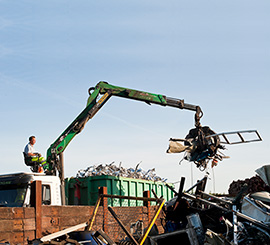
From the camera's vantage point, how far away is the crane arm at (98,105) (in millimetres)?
12852

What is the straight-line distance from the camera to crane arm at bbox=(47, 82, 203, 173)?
12.9 meters

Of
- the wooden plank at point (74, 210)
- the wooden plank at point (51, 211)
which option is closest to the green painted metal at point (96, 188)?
the wooden plank at point (74, 210)

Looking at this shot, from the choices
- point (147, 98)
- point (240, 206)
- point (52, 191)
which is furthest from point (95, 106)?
point (240, 206)

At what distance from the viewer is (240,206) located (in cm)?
1067

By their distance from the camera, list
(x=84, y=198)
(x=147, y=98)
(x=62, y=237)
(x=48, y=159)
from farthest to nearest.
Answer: (x=147, y=98) → (x=84, y=198) → (x=48, y=159) → (x=62, y=237)

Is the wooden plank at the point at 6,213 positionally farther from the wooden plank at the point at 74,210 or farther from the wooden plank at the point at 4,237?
the wooden plank at the point at 74,210

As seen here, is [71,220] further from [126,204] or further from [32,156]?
[126,204]

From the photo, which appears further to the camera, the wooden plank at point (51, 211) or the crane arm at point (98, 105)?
the crane arm at point (98, 105)

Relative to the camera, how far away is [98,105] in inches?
547

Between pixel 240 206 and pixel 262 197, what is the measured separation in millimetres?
694

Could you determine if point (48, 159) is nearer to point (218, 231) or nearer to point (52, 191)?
point (52, 191)

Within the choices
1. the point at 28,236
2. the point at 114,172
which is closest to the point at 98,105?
the point at 114,172

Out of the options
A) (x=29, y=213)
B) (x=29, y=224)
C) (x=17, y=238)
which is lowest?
(x=17, y=238)

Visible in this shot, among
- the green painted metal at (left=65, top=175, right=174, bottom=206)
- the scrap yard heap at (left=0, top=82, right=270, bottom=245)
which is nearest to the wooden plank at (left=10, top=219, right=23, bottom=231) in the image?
the scrap yard heap at (left=0, top=82, right=270, bottom=245)
